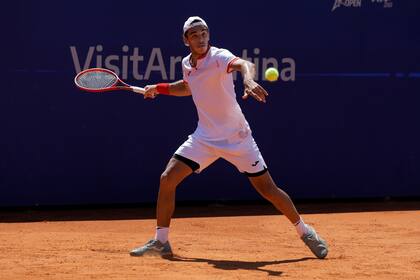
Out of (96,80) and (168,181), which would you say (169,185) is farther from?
(96,80)

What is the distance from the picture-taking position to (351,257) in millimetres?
6289

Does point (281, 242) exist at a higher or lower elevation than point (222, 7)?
lower

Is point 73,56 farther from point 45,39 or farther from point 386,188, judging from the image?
point 386,188

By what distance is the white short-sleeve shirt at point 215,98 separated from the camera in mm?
6070

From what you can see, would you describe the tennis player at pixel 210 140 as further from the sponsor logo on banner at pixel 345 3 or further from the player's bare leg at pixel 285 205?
the sponsor logo on banner at pixel 345 3

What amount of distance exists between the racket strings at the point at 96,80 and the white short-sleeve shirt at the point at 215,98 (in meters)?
0.98

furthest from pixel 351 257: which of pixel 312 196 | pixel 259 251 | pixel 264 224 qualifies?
pixel 312 196

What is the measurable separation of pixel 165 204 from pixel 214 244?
2.70ft

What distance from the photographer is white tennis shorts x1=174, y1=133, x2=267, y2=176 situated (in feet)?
20.1

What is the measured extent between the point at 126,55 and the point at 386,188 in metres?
2.84

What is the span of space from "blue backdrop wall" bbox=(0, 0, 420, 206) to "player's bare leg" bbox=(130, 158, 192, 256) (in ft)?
7.78

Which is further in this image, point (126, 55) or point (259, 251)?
point (126, 55)

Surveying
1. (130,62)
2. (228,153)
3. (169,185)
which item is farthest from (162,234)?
(130,62)

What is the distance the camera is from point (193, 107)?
341 inches
